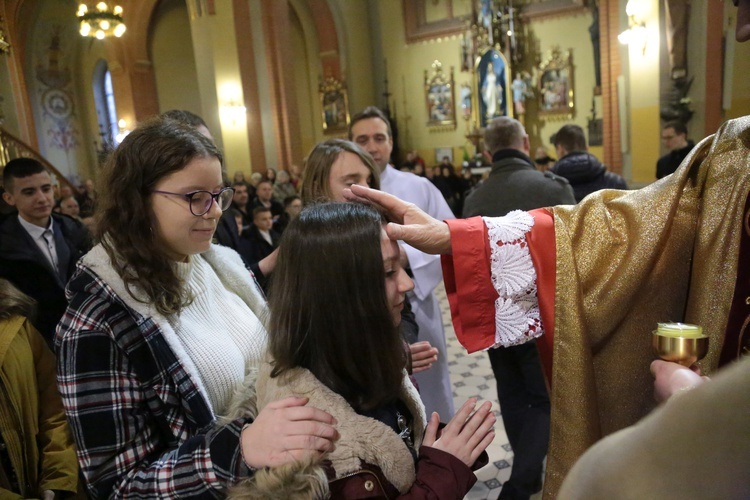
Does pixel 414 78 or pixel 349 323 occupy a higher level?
pixel 414 78

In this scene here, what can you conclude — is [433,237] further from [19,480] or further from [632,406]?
[19,480]

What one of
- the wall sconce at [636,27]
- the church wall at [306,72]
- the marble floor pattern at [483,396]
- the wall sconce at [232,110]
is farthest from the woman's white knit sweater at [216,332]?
the church wall at [306,72]

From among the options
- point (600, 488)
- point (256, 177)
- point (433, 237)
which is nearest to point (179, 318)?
point (433, 237)

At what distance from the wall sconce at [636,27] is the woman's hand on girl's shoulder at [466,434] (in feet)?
25.6

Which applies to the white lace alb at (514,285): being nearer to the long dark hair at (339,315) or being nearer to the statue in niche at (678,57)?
the long dark hair at (339,315)

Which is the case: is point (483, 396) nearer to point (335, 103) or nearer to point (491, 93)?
point (491, 93)

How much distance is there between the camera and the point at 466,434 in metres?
1.19

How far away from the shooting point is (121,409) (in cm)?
114

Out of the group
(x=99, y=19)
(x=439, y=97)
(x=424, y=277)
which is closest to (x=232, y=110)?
(x=99, y=19)

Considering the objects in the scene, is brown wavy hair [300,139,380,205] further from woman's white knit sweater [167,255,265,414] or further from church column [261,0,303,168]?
church column [261,0,303,168]

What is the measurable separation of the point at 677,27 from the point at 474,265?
6586 millimetres

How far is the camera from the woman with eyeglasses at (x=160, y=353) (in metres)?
1.09

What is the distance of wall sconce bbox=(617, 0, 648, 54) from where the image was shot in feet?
24.3

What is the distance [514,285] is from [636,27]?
7.58 metres
